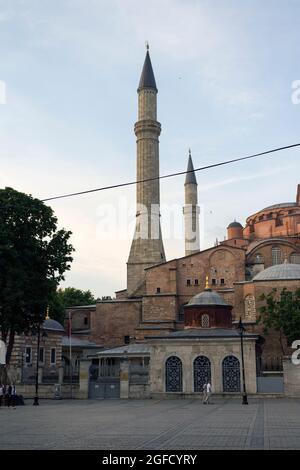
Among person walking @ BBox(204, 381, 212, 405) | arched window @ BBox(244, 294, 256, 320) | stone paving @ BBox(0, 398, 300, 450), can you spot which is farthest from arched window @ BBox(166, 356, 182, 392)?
stone paving @ BBox(0, 398, 300, 450)

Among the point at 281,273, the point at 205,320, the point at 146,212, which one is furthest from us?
the point at 146,212

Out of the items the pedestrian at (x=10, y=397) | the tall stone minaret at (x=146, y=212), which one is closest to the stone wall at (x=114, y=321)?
the tall stone minaret at (x=146, y=212)

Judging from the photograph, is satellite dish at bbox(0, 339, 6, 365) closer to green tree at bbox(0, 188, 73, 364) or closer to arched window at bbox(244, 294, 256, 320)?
green tree at bbox(0, 188, 73, 364)

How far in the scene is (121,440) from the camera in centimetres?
1116

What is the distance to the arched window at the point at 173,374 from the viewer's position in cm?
2964

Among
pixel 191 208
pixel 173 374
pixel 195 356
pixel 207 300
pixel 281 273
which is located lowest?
pixel 173 374

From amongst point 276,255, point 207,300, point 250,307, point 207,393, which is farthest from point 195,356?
point 276,255

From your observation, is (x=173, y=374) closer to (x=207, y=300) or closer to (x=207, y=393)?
(x=207, y=393)

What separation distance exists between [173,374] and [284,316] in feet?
29.0

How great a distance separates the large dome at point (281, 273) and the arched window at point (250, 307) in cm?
160

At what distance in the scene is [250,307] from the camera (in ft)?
135

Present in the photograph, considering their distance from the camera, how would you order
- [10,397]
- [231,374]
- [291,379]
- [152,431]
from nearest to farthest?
[152,431]
[10,397]
[291,379]
[231,374]
